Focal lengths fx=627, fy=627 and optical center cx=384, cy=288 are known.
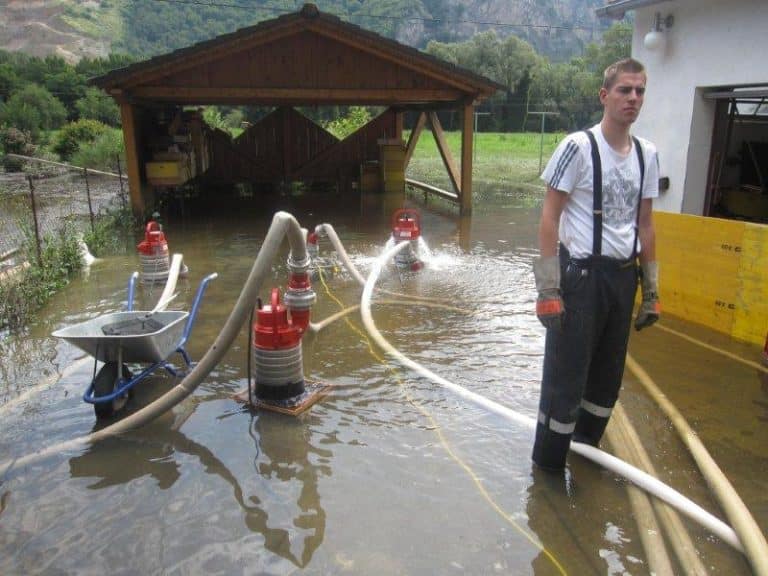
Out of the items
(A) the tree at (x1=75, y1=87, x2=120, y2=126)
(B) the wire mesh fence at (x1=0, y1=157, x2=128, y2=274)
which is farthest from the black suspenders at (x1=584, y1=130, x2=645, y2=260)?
(A) the tree at (x1=75, y1=87, x2=120, y2=126)

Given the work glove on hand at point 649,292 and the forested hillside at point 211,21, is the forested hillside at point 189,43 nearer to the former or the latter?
the forested hillside at point 211,21

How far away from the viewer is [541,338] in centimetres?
567

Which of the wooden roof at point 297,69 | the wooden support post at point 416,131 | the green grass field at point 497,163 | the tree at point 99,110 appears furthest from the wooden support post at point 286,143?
the tree at point 99,110

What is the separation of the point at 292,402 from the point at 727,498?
2613mm

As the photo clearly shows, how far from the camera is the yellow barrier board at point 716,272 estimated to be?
5492 millimetres

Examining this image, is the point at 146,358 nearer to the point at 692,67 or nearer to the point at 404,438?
the point at 404,438

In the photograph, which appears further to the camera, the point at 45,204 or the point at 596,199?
the point at 45,204

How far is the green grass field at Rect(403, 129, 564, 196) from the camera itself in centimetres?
1873

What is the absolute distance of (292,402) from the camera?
168 inches

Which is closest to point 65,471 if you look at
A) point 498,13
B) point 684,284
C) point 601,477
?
point 601,477

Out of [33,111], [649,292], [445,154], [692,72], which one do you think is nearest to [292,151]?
[445,154]

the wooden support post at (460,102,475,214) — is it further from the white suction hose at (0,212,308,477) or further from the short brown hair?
the short brown hair

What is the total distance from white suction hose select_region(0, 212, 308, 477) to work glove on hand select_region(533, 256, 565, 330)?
1488mm

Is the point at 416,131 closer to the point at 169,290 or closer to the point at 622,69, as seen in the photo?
the point at 169,290
